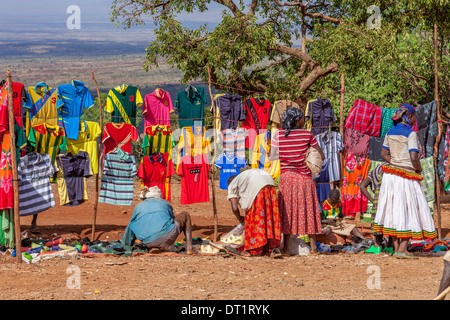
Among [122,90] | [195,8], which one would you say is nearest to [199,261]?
[122,90]

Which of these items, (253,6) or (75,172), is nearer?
(75,172)

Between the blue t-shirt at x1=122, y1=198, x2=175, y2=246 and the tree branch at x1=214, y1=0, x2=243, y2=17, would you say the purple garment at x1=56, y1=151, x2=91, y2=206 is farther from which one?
the tree branch at x1=214, y1=0, x2=243, y2=17

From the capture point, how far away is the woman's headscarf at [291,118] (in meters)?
8.45

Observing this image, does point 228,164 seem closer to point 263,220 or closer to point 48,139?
point 263,220

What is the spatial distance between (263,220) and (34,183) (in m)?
3.43

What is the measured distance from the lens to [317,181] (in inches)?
440

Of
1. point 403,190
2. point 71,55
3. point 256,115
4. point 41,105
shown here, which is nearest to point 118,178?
point 41,105

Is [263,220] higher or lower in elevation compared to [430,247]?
higher

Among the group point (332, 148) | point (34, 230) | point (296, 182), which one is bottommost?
point (34, 230)

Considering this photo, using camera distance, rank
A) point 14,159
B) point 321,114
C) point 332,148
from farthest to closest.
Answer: point 332,148 → point 321,114 → point 14,159

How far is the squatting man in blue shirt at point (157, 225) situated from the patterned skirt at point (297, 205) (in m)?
1.35

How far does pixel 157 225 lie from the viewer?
8.52 metres

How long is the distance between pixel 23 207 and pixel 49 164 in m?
0.75

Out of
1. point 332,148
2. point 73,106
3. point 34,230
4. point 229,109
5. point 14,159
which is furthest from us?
point 332,148
